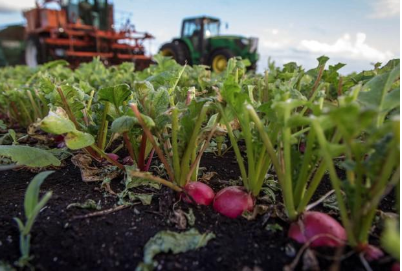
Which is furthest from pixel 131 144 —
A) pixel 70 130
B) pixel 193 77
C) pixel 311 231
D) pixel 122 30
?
pixel 122 30

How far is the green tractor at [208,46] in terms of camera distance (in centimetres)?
1091

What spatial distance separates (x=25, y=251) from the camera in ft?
3.00

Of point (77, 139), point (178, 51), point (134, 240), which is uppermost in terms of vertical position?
point (178, 51)

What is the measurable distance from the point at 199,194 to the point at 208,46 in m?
10.9

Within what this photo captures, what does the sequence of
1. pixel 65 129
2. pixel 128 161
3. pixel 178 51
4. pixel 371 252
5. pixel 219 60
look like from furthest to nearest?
pixel 178 51, pixel 219 60, pixel 128 161, pixel 65 129, pixel 371 252

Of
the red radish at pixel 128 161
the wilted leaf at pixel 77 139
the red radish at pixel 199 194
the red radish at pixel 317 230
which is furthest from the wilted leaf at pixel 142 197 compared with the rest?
the red radish at pixel 317 230

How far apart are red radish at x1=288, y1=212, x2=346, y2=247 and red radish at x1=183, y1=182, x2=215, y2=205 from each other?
32cm

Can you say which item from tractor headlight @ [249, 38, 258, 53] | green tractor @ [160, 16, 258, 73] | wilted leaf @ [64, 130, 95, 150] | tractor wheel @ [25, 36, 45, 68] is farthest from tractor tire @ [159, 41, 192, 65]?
wilted leaf @ [64, 130, 95, 150]

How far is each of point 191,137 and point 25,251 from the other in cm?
61

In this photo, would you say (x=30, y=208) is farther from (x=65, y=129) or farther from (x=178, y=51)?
(x=178, y=51)

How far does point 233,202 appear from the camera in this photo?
109cm

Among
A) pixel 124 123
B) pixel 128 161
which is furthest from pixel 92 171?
pixel 124 123

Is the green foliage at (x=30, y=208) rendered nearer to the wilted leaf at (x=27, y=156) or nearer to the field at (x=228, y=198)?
the field at (x=228, y=198)

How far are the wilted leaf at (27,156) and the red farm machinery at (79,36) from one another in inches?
363
